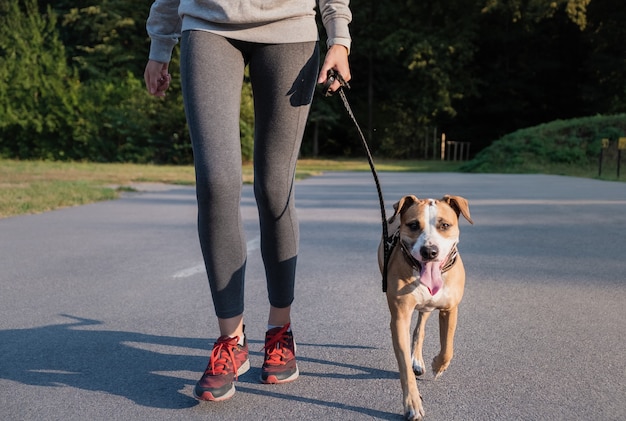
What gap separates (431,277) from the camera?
99.9 inches

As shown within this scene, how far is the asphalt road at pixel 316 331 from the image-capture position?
2.48m

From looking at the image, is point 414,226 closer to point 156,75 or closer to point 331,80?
point 331,80

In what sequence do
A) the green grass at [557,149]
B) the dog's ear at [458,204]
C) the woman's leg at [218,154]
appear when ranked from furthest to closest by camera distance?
the green grass at [557,149]
the dog's ear at [458,204]
the woman's leg at [218,154]

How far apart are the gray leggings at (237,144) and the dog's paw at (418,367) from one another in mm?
572

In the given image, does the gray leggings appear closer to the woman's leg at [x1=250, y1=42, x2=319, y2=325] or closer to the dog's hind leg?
the woman's leg at [x1=250, y1=42, x2=319, y2=325]

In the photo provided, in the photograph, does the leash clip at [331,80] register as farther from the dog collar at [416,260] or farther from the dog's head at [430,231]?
the dog collar at [416,260]

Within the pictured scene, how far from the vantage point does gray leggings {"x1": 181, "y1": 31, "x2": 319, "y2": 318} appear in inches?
102

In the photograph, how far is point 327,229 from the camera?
24.8ft

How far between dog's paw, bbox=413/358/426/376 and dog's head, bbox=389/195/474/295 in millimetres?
468

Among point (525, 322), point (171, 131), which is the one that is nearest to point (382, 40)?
point (171, 131)

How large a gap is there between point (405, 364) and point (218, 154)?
3.23 ft

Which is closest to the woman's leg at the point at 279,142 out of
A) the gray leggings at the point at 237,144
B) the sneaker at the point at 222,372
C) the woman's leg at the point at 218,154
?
the gray leggings at the point at 237,144

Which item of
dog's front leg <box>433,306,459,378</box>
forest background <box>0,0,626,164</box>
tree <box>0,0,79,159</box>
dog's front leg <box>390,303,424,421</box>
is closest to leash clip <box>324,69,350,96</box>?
dog's front leg <box>390,303,424,421</box>

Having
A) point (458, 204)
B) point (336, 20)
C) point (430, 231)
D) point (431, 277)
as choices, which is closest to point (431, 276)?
point (431, 277)
